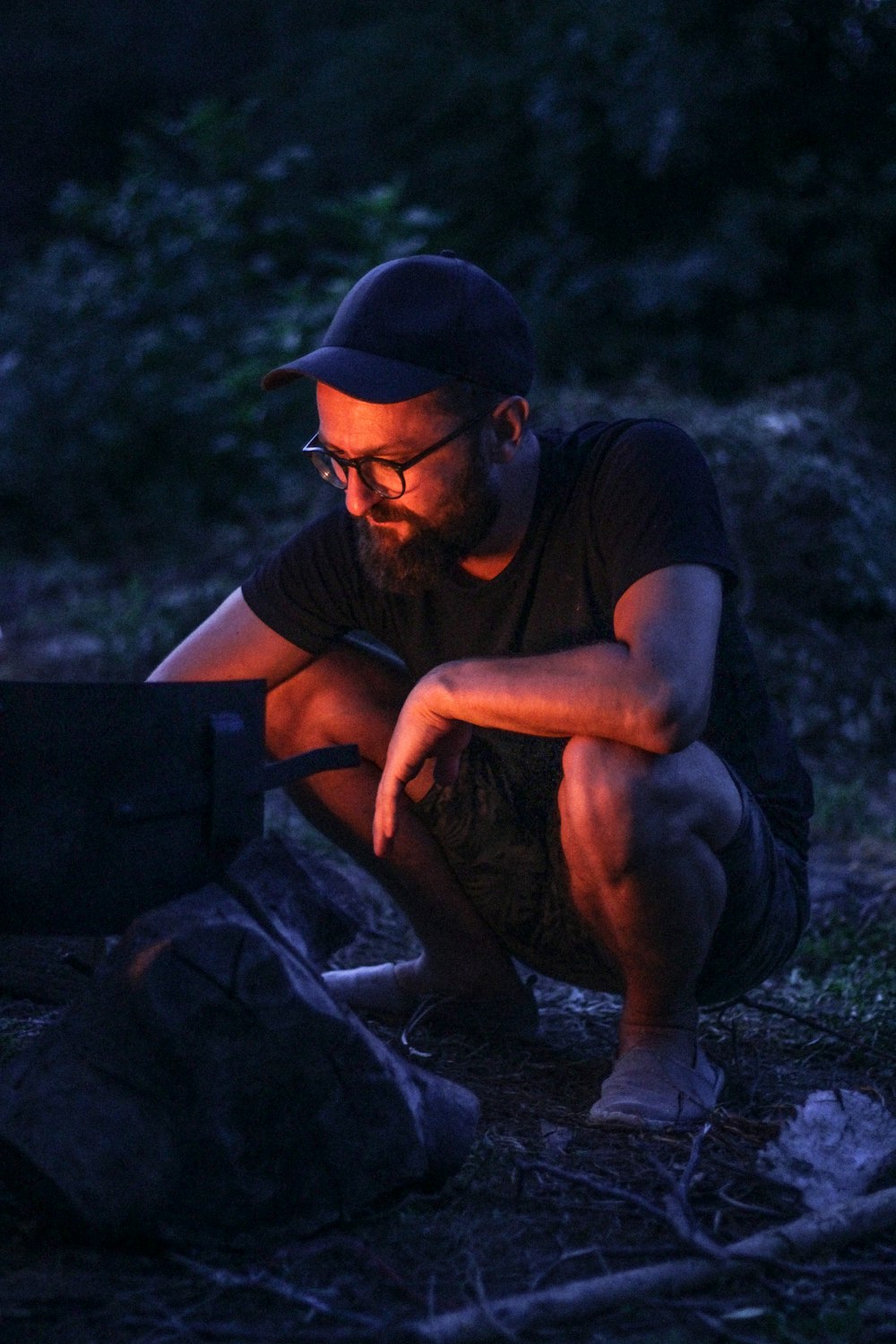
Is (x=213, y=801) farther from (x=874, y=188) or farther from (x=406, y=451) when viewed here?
(x=874, y=188)

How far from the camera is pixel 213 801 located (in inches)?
84.4

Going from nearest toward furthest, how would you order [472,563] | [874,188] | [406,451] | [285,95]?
[406,451] < [472,563] < [874,188] < [285,95]

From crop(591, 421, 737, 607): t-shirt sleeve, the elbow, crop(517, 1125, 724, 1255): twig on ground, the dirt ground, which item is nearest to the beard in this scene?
crop(591, 421, 737, 607): t-shirt sleeve


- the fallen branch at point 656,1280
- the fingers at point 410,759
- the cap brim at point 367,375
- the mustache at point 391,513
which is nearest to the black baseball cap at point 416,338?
the cap brim at point 367,375

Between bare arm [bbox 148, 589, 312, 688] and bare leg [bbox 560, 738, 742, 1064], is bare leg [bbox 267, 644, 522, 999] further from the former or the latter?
bare leg [bbox 560, 738, 742, 1064]

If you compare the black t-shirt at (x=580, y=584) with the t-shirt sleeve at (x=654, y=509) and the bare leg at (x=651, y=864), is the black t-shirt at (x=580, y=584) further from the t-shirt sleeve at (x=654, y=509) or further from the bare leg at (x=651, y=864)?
the bare leg at (x=651, y=864)

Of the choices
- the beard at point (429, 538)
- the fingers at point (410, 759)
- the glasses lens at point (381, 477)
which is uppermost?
the glasses lens at point (381, 477)

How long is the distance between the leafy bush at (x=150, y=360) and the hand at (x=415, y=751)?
6.33m

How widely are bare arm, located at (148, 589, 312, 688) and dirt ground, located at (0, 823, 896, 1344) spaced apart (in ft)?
2.49

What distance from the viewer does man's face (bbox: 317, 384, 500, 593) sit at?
8.77 ft

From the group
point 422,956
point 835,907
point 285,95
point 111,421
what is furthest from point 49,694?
point 285,95

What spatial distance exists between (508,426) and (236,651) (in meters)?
0.72

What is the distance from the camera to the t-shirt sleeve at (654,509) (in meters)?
2.56

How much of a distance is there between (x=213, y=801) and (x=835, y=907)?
8.50ft
